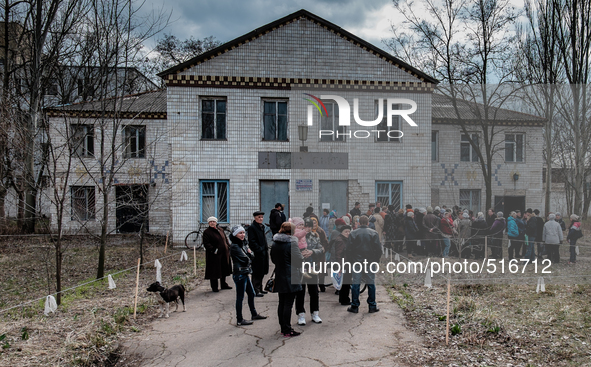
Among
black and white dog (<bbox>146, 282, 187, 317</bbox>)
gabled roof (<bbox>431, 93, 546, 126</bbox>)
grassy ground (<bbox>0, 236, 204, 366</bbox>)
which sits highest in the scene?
gabled roof (<bbox>431, 93, 546, 126</bbox>)

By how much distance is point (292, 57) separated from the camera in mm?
16609

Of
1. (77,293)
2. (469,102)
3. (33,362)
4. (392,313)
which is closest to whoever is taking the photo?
(33,362)

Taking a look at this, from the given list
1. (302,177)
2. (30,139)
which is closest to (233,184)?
(302,177)

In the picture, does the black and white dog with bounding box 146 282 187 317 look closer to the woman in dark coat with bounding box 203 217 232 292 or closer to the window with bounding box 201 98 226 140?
the woman in dark coat with bounding box 203 217 232 292

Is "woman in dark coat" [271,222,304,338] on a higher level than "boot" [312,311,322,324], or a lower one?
higher

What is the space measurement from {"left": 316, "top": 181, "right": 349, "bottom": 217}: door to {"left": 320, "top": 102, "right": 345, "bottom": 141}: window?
1681mm

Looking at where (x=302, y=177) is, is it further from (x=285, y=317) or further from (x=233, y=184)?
(x=285, y=317)

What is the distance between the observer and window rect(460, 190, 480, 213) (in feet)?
47.5

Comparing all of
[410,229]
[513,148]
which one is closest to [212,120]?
[410,229]

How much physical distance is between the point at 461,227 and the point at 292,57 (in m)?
8.96

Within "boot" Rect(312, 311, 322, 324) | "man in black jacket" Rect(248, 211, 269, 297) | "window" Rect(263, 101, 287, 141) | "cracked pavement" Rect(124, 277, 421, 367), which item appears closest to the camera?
"cracked pavement" Rect(124, 277, 421, 367)

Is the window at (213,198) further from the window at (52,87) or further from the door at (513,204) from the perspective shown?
the window at (52,87)

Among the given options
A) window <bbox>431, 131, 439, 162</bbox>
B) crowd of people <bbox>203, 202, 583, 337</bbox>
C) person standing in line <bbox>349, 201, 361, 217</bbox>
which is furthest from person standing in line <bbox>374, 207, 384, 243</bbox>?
window <bbox>431, 131, 439, 162</bbox>

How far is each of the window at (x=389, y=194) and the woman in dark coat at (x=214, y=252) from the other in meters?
7.30
